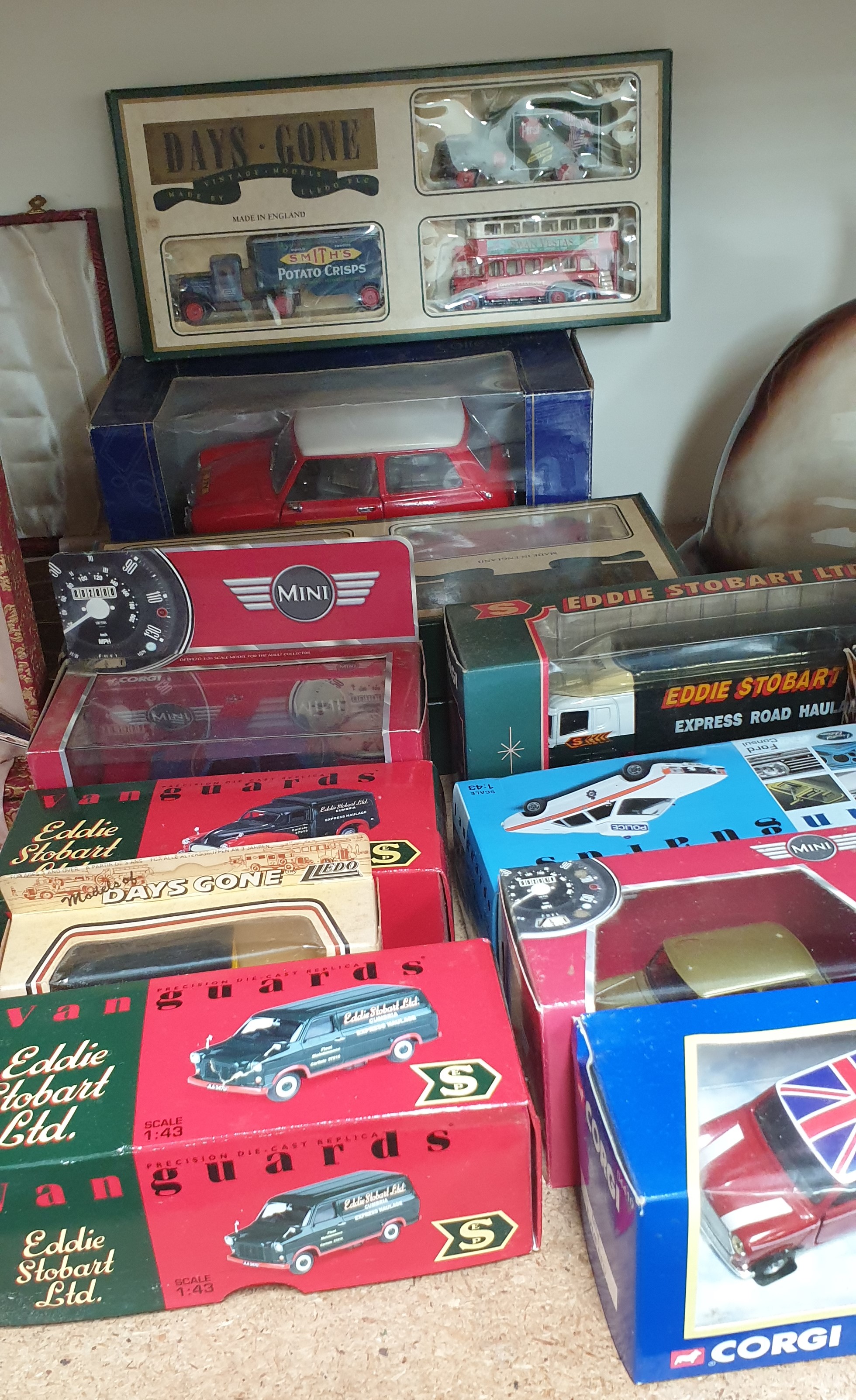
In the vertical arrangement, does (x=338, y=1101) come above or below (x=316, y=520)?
below

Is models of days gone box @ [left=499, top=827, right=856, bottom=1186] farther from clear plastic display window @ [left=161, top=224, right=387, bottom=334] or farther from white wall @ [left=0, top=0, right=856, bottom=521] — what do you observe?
white wall @ [left=0, top=0, right=856, bottom=521]

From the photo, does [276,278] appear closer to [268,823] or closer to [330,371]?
[330,371]

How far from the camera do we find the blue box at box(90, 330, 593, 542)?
1.47 m

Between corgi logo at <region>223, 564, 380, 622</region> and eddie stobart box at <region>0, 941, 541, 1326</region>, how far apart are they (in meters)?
0.50

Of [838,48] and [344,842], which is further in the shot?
[838,48]

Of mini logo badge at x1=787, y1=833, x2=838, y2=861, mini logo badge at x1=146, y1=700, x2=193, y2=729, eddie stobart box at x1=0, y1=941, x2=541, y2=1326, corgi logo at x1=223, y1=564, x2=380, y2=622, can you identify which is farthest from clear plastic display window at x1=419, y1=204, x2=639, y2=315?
eddie stobart box at x1=0, y1=941, x2=541, y2=1326

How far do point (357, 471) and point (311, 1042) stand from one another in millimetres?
925

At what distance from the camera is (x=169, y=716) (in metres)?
1.18

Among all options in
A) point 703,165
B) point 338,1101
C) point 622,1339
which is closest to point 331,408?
point 703,165

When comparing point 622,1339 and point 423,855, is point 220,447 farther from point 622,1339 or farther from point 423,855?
point 622,1339

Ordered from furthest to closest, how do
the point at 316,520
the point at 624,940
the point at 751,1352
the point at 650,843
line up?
1. the point at 316,520
2. the point at 650,843
3. the point at 624,940
4. the point at 751,1352

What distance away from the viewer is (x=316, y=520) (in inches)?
60.0

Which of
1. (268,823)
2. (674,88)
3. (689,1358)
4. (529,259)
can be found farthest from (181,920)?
(674,88)

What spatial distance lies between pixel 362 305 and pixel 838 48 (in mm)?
721
